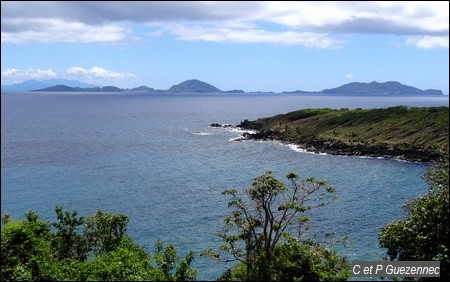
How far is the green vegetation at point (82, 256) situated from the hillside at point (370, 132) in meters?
92.7

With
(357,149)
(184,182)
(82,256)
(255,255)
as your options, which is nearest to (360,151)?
(357,149)

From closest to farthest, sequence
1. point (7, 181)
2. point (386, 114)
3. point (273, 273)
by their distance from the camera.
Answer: point (273, 273) → point (7, 181) → point (386, 114)

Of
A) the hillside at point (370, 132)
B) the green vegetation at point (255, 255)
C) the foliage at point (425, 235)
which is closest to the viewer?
the green vegetation at point (255, 255)

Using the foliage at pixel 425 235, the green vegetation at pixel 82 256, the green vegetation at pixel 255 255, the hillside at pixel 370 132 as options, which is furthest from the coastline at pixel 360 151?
the green vegetation at pixel 82 256

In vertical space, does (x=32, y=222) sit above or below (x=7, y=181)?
above

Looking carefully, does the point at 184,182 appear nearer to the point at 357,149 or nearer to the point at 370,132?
the point at 357,149

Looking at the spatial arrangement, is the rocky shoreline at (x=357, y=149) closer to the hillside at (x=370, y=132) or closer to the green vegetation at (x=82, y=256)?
the hillside at (x=370, y=132)

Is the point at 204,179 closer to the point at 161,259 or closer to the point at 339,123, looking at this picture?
the point at 161,259

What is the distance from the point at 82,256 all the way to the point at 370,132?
4766 inches

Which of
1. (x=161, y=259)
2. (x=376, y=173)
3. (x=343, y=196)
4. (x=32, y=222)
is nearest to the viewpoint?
(x=161, y=259)

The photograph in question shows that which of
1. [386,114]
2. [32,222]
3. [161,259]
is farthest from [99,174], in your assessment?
[386,114]

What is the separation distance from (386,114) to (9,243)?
14799 centimetres

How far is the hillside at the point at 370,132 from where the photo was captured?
122 m

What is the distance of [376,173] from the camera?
9912cm
